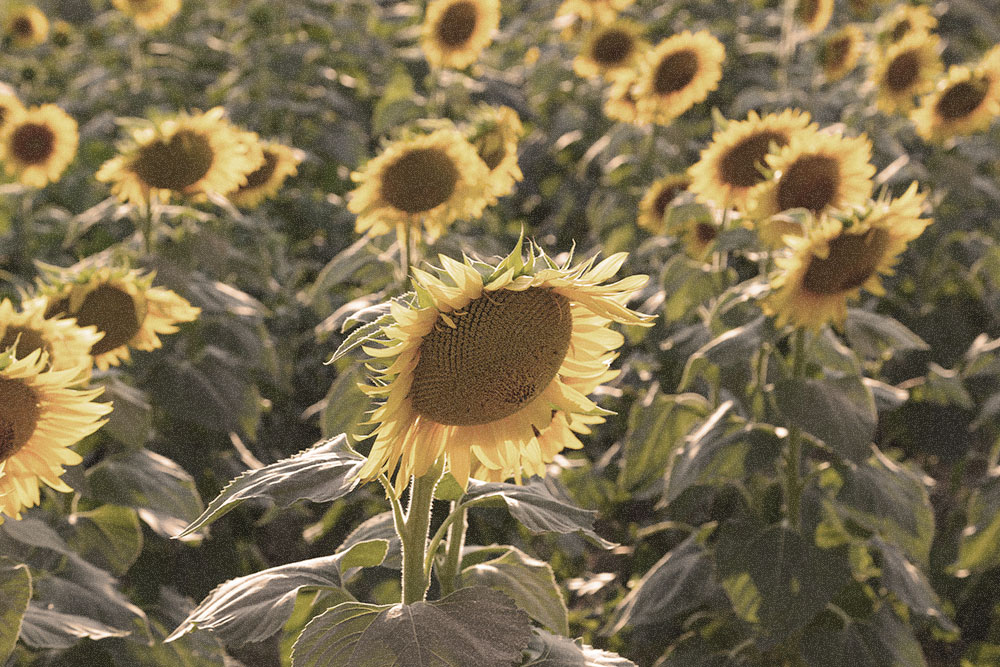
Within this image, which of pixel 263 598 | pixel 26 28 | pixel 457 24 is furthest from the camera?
pixel 26 28

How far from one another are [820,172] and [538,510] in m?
1.20

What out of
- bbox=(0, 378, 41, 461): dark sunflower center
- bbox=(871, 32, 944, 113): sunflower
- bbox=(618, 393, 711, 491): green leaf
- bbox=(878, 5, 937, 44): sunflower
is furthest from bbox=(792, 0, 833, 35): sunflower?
bbox=(0, 378, 41, 461): dark sunflower center

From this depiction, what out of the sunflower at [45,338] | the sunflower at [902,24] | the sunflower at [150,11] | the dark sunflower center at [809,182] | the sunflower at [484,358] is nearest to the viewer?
the sunflower at [484,358]

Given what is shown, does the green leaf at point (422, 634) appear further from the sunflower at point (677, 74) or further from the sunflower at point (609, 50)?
the sunflower at point (609, 50)

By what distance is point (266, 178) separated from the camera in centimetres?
285

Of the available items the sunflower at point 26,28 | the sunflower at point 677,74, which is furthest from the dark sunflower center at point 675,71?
the sunflower at point 26,28

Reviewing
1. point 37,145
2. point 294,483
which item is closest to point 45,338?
point 294,483

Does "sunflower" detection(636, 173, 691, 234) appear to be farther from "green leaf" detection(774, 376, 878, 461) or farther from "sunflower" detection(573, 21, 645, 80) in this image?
"green leaf" detection(774, 376, 878, 461)

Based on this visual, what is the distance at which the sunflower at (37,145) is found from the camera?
9.77 ft

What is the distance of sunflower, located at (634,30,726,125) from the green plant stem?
4.11 feet

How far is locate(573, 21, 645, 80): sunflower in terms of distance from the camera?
3.48m

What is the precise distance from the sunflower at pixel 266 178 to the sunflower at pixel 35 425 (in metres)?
1.58

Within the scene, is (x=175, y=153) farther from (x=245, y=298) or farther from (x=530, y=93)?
(x=530, y=93)

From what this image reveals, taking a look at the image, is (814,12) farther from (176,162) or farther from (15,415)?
(15,415)
